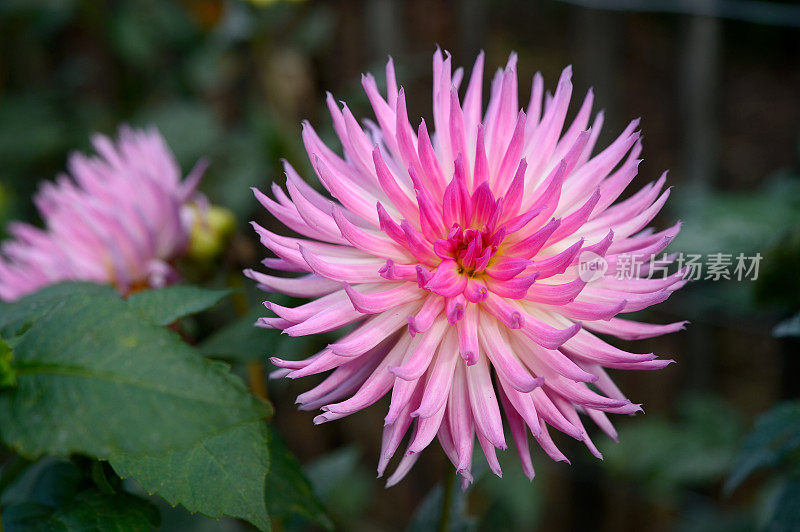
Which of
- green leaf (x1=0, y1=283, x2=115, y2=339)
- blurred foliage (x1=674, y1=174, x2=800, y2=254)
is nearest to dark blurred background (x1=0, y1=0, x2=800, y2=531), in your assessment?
blurred foliage (x1=674, y1=174, x2=800, y2=254)

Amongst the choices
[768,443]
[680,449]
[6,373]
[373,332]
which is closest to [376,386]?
[373,332]

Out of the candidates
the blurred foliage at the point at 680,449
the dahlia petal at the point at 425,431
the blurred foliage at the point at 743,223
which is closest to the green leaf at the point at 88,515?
the dahlia petal at the point at 425,431

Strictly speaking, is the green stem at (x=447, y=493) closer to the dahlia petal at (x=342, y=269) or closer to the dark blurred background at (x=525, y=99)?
the dahlia petal at (x=342, y=269)

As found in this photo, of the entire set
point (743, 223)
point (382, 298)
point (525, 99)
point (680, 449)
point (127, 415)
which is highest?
point (525, 99)

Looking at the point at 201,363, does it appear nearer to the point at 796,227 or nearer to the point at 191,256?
the point at 191,256

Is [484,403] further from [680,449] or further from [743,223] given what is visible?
[680,449]

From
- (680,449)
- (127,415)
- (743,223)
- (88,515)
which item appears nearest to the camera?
(127,415)

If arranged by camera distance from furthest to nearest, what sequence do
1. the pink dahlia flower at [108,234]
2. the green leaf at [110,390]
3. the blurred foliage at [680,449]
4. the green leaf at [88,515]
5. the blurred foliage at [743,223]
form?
the blurred foliage at [680,449], the blurred foliage at [743,223], the pink dahlia flower at [108,234], the green leaf at [88,515], the green leaf at [110,390]
